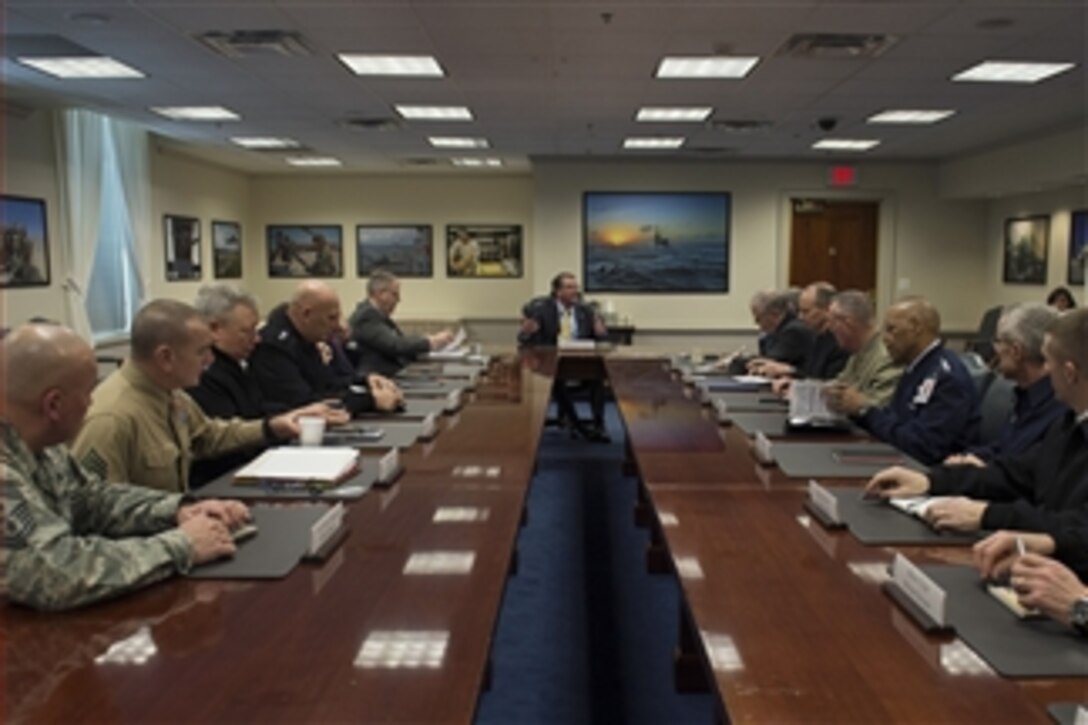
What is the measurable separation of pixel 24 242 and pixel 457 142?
3.78 m

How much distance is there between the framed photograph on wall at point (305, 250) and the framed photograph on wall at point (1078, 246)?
26.4 ft

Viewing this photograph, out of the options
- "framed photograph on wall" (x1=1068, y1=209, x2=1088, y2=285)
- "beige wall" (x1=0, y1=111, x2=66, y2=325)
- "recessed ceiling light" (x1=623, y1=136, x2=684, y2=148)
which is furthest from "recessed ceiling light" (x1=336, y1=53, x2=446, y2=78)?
"framed photograph on wall" (x1=1068, y1=209, x2=1088, y2=285)

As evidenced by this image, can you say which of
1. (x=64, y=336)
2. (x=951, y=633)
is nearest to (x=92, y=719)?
(x=64, y=336)

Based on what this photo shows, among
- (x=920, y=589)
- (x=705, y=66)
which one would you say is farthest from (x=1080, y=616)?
(x=705, y=66)

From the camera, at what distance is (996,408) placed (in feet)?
10.8

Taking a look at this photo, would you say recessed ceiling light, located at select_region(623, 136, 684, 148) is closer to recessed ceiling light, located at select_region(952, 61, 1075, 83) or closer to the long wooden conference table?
recessed ceiling light, located at select_region(952, 61, 1075, 83)

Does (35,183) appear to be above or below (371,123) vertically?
below

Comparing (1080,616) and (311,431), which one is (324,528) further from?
(1080,616)

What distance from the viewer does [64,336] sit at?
1.40m

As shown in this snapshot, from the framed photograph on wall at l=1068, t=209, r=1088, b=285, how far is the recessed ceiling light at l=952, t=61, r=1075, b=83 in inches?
110

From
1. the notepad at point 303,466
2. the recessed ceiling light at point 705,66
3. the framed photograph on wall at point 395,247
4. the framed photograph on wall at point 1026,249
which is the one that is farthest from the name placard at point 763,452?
the framed photograph on wall at point 395,247

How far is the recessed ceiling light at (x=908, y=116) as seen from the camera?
669 cm

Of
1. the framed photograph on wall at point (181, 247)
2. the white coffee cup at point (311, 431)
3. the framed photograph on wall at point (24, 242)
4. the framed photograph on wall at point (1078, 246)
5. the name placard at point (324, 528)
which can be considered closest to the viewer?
the name placard at point (324, 528)

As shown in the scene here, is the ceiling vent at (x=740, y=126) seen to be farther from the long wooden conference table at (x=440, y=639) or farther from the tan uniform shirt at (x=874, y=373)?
the long wooden conference table at (x=440, y=639)
